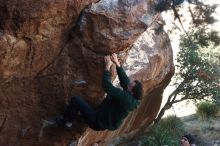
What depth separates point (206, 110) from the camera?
19297mm

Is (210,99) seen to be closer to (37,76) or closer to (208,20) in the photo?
(208,20)

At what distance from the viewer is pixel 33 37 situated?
27.5 feet

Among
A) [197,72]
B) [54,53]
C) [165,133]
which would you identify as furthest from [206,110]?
[54,53]

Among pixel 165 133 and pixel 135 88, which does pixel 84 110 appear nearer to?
pixel 135 88

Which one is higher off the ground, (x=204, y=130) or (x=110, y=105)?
(x=110, y=105)

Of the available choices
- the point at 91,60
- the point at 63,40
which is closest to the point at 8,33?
the point at 63,40

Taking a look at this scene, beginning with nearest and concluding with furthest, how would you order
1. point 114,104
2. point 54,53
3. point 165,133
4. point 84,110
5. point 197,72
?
point 114,104 < point 84,110 < point 54,53 < point 165,133 < point 197,72

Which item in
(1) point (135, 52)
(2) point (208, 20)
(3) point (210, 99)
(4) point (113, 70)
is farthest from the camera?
(3) point (210, 99)

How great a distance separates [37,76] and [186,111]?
14.1 metres

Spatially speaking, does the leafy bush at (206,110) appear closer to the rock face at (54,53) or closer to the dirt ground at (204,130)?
the dirt ground at (204,130)

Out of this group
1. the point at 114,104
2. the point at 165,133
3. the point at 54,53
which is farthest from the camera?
the point at 165,133

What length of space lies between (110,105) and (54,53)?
1687 millimetres

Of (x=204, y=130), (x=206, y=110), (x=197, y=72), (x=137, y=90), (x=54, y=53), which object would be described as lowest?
(x=204, y=130)

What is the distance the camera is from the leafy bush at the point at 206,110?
61.9 feet
